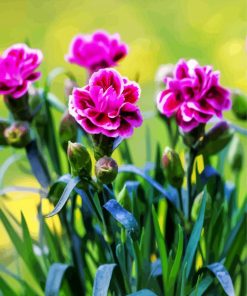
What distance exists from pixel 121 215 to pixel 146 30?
1577mm

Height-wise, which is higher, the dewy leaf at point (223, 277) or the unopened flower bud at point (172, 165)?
the unopened flower bud at point (172, 165)

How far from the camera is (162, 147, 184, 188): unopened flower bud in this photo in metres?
0.80

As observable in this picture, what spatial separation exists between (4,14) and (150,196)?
1.60 m

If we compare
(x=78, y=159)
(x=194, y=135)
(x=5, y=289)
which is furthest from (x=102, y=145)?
(x=5, y=289)

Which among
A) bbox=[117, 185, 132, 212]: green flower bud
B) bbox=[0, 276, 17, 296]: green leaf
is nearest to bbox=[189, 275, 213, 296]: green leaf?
bbox=[117, 185, 132, 212]: green flower bud

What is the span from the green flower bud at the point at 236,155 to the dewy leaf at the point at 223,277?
0.25 meters

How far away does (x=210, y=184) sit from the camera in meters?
0.88

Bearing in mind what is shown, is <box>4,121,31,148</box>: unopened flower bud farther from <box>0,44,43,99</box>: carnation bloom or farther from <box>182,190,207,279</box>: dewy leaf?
<box>182,190,207,279</box>: dewy leaf

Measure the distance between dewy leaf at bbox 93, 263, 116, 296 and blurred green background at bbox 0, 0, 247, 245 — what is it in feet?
3.44

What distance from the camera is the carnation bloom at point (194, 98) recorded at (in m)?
0.77

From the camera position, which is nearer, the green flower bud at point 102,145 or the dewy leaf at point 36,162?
the green flower bud at point 102,145

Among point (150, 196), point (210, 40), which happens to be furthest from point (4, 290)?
point (210, 40)

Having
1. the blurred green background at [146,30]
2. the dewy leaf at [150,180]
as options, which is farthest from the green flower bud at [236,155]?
the blurred green background at [146,30]

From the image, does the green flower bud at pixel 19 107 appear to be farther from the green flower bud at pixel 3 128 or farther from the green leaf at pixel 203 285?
the green leaf at pixel 203 285
